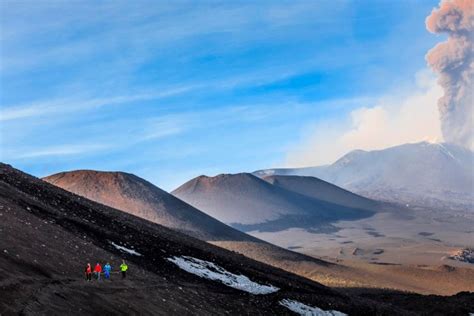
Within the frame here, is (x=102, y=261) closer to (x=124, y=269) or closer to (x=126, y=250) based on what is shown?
(x=124, y=269)

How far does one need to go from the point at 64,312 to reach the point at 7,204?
23812 millimetres

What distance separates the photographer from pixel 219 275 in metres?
58.9

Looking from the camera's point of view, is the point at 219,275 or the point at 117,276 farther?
the point at 219,275

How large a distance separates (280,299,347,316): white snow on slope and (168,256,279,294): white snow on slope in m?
3.25

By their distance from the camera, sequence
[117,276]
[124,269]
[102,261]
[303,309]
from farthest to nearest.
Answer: [303,309] → [102,261] → [117,276] → [124,269]

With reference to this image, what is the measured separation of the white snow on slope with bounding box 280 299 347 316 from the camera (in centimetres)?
5281

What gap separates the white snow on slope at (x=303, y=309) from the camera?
52.8m

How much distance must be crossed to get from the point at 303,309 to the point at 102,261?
59.5ft

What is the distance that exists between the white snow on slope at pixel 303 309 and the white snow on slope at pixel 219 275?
3255mm

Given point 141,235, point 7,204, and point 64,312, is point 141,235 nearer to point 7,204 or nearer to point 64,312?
point 7,204

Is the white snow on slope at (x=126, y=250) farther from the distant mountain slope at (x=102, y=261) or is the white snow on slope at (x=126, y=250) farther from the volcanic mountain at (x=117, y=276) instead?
the volcanic mountain at (x=117, y=276)

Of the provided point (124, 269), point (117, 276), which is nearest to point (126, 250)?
point (117, 276)

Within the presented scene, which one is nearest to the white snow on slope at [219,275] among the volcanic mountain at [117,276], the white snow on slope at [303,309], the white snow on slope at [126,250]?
the volcanic mountain at [117,276]

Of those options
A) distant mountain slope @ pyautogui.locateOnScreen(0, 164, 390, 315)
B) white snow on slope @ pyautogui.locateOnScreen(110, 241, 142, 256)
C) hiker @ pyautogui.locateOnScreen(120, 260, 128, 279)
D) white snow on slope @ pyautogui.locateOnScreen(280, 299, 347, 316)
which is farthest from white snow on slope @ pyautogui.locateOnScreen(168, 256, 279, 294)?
hiker @ pyautogui.locateOnScreen(120, 260, 128, 279)
